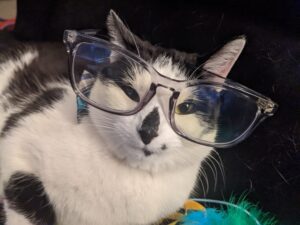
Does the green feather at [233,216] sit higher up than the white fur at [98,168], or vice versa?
the white fur at [98,168]

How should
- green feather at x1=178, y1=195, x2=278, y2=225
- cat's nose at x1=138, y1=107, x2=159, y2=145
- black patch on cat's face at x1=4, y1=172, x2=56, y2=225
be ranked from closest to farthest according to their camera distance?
cat's nose at x1=138, y1=107, x2=159, y2=145, black patch on cat's face at x1=4, y1=172, x2=56, y2=225, green feather at x1=178, y1=195, x2=278, y2=225

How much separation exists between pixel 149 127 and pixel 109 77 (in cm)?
12

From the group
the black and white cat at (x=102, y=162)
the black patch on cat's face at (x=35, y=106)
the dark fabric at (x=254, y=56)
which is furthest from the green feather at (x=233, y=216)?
the black patch on cat's face at (x=35, y=106)

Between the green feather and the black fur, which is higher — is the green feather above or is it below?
above

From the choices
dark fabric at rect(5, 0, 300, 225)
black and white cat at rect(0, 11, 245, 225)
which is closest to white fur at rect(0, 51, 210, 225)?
black and white cat at rect(0, 11, 245, 225)

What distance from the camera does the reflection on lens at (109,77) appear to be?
0.58m

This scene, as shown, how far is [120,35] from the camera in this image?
0.60 meters

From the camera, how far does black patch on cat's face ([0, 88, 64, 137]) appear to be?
2.37 feet

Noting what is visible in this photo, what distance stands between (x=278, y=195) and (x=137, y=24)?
51 centimetres

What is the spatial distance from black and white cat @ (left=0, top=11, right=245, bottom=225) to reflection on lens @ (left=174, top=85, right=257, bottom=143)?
0.03 m

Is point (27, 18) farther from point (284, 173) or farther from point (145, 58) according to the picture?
point (284, 173)

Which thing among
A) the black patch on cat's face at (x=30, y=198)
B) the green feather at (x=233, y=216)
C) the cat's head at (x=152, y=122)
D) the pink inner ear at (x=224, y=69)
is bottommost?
the green feather at (x=233, y=216)

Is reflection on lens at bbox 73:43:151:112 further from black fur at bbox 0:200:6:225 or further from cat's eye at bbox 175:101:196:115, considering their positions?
black fur at bbox 0:200:6:225

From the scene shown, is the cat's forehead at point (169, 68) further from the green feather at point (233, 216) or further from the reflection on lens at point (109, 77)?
the green feather at point (233, 216)
